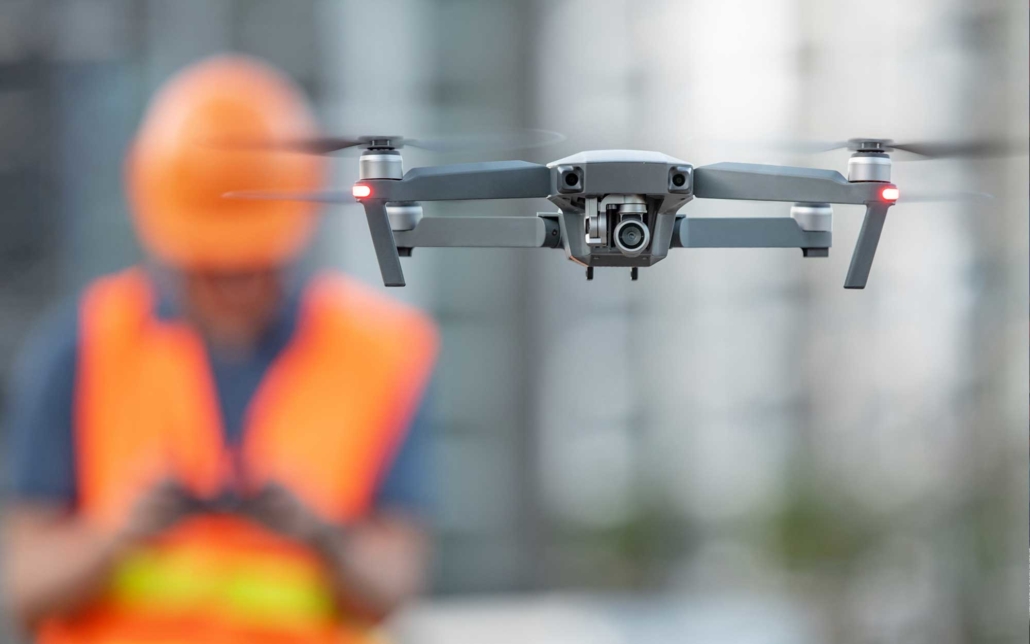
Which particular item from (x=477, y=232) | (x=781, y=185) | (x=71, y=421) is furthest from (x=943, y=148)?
(x=71, y=421)

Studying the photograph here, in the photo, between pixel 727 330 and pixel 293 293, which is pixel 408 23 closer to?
pixel 293 293

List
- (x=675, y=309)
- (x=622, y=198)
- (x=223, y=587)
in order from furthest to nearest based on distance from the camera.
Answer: (x=675, y=309) → (x=223, y=587) → (x=622, y=198)

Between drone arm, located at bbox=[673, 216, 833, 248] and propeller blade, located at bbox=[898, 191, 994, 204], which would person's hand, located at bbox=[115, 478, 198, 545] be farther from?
propeller blade, located at bbox=[898, 191, 994, 204]

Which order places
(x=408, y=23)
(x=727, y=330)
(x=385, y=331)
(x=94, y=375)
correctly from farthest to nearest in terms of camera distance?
1. (x=727, y=330)
2. (x=408, y=23)
3. (x=385, y=331)
4. (x=94, y=375)

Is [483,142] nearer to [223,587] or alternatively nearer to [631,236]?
[631,236]

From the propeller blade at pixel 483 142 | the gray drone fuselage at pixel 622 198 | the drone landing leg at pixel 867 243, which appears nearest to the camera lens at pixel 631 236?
the gray drone fuselage at pixel 622 198

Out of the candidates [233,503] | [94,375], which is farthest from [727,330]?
[94,375]

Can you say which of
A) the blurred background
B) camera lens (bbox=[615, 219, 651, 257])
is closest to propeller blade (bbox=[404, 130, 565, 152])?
camera lens (bbox=[615, 219, 651, 257])
